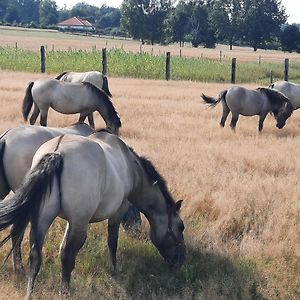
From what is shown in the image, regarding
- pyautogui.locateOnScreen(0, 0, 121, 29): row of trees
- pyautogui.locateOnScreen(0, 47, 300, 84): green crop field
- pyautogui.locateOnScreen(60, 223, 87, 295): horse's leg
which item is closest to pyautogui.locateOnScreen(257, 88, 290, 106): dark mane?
pyautogui.locateOnScreen(60, 223, 87, 295): horse's leg

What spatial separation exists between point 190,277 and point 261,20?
71035mm

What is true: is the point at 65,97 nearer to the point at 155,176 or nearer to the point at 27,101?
the point at 27,101

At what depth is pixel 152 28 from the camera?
74.4 metres

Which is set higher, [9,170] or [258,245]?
[9,170]

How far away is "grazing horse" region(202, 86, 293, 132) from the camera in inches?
515

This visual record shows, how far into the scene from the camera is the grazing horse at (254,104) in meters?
13.1

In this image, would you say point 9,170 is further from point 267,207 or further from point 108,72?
point 108,72

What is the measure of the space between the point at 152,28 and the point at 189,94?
186 feet

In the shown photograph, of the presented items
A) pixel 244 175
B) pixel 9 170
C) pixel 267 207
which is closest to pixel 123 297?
pixel 9 170

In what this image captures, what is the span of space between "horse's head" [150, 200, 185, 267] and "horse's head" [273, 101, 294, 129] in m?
8.48

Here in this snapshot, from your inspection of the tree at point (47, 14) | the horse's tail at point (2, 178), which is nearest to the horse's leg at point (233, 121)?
the horse's tail at point (2, 178)

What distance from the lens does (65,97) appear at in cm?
1131

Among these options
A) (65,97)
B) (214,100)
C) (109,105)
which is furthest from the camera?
(214,100)

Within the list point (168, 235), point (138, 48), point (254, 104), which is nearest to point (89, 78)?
point (254, 104)
